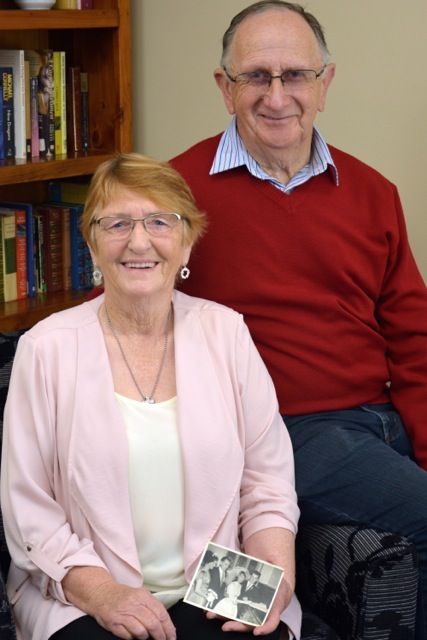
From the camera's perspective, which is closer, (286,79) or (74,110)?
(286,79)

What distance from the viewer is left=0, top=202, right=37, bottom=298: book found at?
10.6 feet

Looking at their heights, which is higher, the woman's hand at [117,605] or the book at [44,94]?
the book at [44,94]

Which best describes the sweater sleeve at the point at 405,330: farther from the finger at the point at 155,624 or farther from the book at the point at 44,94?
the book at the point at 44,94

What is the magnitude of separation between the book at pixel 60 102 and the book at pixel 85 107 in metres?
0.09

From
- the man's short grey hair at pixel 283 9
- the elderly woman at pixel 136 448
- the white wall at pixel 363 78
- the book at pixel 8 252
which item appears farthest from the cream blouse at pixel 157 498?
the book at pixel 8 252

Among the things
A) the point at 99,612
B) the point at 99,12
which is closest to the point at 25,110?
the point at 99,12

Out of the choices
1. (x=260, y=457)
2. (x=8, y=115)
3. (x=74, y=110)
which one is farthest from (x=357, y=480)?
(x=74, y=110)

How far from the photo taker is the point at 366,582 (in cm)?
185

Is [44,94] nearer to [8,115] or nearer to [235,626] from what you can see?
[8,115]

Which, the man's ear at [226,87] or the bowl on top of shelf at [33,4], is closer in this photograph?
the man's ear at [226,87]

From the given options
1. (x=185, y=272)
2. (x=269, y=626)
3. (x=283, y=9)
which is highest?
(x=283, y=9)

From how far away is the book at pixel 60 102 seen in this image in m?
3.23

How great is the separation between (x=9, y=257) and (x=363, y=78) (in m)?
1.19

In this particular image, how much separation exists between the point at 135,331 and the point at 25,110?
142cm
